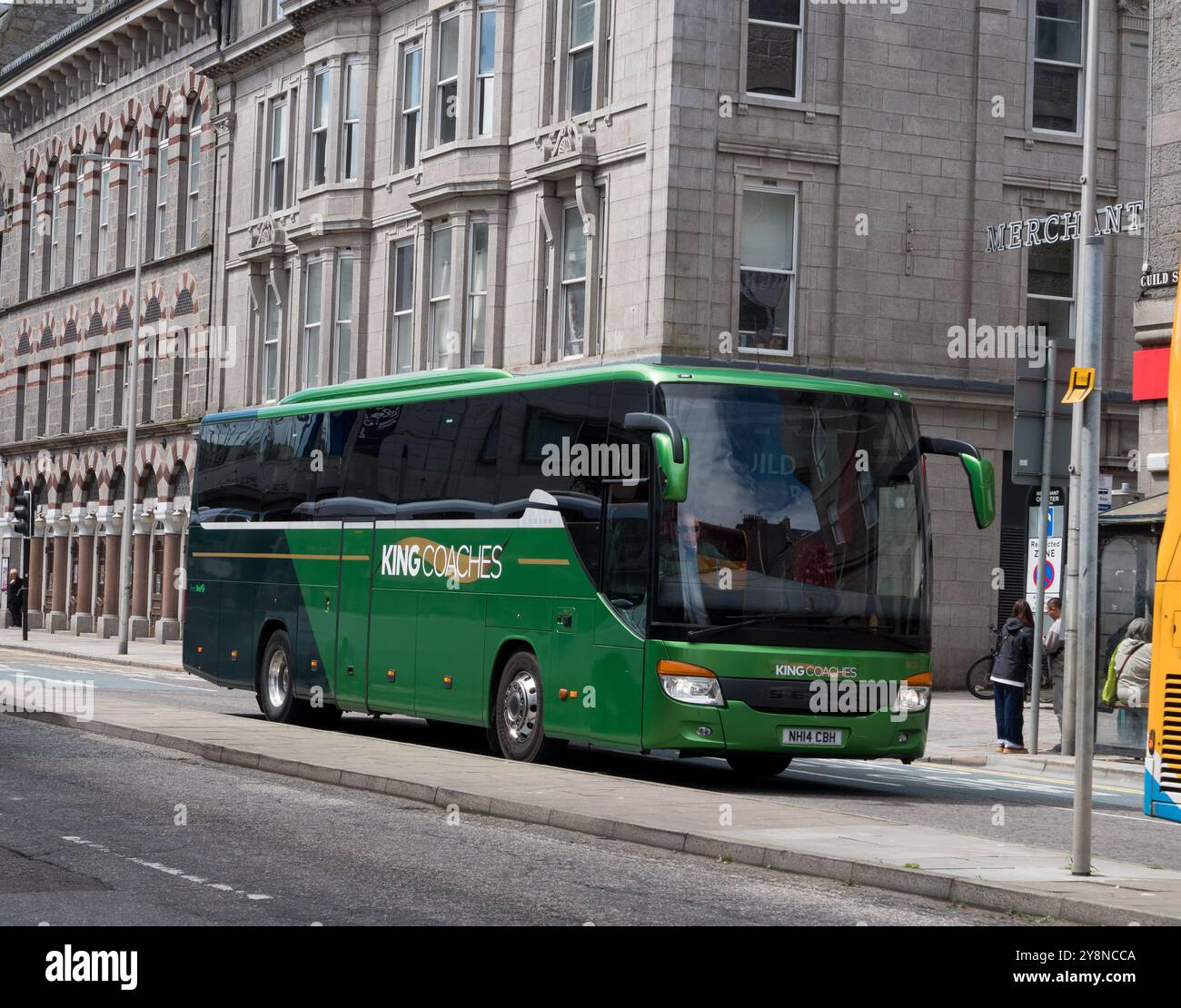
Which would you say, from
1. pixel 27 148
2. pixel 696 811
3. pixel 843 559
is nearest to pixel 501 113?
pixel 843 559

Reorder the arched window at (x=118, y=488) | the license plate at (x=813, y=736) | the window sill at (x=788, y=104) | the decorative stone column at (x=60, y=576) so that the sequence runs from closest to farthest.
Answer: the license plate at (x=813, y=736), the window sill at (x=788, y=104), the arched window at (x=118, y=488), the decorative stone column at (x=60, y=576)

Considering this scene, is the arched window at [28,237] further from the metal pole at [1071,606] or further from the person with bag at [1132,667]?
the person with bag at [1132,667]

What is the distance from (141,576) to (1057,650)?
120 ft

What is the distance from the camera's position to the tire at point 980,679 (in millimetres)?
32875

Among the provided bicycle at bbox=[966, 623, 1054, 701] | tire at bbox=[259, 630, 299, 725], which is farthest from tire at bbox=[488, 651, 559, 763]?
bicycle at bbox=[966, 623, 1054, 701]

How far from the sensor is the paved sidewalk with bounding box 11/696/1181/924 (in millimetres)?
10617

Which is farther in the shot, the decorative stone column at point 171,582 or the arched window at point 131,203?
the arched window at point 131,203

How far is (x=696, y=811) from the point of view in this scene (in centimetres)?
1401

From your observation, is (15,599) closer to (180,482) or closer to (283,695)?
(180,482)

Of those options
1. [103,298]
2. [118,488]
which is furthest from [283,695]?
[103,298]

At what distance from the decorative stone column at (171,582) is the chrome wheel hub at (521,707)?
116 ft

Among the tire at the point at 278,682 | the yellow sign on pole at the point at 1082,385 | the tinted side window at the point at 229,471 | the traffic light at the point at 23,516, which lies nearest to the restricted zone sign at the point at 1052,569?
the tire at the point at 278,682
